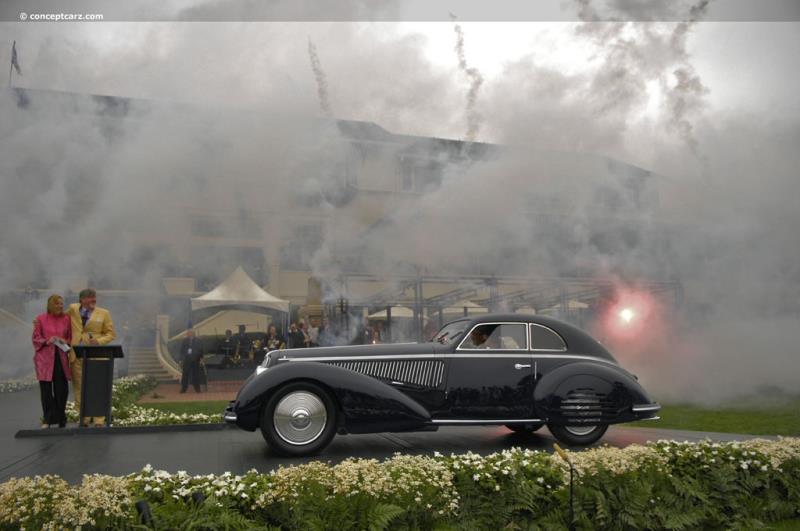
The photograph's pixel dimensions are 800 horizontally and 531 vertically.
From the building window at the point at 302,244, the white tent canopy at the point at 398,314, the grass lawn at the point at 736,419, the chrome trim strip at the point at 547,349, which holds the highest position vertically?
the building window at the point at 302,244

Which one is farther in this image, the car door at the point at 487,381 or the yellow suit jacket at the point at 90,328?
the yellow suit jacket at the point at 90,328

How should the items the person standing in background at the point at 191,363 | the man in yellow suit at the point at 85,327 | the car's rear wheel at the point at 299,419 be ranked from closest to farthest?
1. the car's rear wheel at the point at 299,419
2. the man in yellow suit at the point at 85,327
3. the person standing in background at the point at 191,363

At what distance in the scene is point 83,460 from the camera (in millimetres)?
5633

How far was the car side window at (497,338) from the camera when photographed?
6.53 m

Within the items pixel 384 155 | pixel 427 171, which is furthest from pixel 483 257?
pixel 384 155

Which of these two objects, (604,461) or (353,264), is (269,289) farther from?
(604,461)

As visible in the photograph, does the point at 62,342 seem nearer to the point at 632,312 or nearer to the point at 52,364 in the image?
the point at 52,364

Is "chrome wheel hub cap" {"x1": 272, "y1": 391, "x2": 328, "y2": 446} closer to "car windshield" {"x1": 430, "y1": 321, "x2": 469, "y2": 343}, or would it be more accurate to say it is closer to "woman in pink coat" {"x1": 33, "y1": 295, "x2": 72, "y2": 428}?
"car windshield" {"x1": 430, "y1": 321, "x2": 469, "y2": 343}

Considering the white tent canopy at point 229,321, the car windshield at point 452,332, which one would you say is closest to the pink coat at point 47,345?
the car windshield at point 452,332

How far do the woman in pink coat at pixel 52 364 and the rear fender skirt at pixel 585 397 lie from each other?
247 inches

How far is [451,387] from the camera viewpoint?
20.6 ft

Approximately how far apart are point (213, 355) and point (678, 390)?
1514 cm

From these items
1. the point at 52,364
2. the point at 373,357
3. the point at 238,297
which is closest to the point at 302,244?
the point at 238,297

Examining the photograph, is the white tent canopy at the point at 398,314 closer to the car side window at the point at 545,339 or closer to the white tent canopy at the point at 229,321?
the white tent canopy at the point at 229,321
